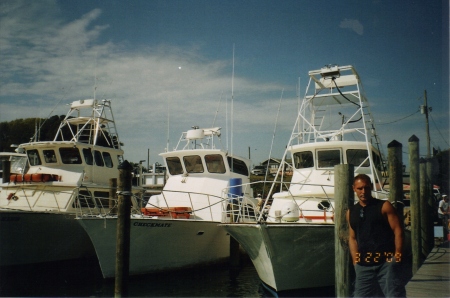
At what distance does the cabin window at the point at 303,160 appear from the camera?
414 inches

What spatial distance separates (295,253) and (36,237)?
7.35 meters

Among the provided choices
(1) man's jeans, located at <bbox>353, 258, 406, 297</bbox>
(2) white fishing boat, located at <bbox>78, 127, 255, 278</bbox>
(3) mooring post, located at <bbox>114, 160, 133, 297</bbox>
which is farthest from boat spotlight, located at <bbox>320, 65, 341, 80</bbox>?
(1) man's jeans, located at <bbox>353, 258, 406, 297</bbox>

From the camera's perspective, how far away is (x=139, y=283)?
9812 millimetres

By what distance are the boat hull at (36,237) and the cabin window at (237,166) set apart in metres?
4.79

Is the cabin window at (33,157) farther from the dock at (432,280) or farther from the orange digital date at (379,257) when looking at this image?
the orange digital date at (379,257)

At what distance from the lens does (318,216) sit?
27.9 feet

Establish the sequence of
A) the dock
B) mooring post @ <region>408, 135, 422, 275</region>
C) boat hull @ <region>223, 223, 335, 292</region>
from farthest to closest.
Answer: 1. mooring post @ <region>408, 135, 422, 275</region>
2. boat hull @ <region>223, 223, 335, 292</region>
3. the dock

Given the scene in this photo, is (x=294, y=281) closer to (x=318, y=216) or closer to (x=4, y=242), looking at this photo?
(x=318, y=216)

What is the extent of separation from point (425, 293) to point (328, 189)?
12.0 ft

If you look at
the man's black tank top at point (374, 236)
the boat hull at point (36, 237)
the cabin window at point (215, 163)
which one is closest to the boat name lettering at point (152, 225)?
the boat hull at point (36, 237)

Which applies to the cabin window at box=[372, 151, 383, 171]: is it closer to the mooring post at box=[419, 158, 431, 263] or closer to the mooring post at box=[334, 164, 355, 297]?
the mooring post at box=[419, 158, 431, 263]

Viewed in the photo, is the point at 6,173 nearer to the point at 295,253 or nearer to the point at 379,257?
the point at 295,253

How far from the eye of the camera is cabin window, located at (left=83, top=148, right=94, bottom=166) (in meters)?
13.5

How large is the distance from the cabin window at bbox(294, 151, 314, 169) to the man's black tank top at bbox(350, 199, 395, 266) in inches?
255
